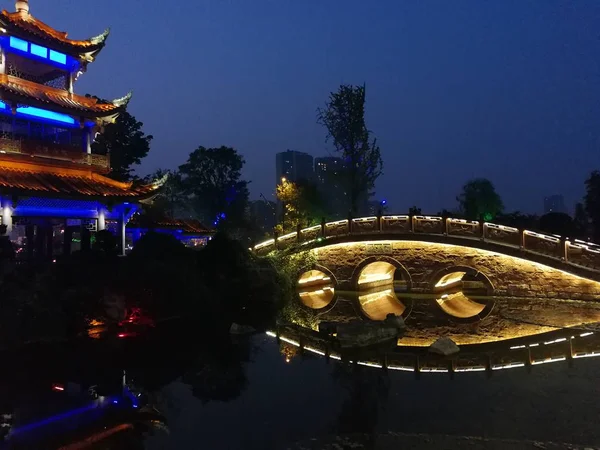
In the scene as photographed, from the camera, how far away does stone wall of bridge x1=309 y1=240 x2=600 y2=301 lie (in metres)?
18.3

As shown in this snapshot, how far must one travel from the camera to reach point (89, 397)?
874 cm

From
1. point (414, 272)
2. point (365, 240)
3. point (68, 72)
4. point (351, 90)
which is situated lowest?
point (414, 272)

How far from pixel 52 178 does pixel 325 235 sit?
1244cm

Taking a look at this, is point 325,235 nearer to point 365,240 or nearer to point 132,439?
point 365,240

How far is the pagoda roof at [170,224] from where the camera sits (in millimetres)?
23906

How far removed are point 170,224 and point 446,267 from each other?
14938mm

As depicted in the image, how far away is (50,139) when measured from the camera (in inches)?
722

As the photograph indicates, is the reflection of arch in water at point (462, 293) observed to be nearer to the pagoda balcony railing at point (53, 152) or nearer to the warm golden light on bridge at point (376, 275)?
the warm golden light on bridge at point (376, 275)

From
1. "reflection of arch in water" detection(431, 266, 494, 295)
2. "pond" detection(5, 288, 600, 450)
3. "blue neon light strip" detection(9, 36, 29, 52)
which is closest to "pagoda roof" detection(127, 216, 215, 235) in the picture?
"blue neon light strip" detection(9, 36, 29, 52)

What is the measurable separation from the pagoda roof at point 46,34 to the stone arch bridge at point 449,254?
12015 millimetres

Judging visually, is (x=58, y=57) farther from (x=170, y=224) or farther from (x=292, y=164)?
(x=292, y=164)

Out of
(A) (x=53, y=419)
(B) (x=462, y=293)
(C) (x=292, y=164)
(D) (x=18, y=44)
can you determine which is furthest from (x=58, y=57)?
(C) (x=292, y=164)

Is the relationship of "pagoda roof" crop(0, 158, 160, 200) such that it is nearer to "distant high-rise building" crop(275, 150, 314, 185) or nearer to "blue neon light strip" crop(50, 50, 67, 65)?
"blue neon light strip" crop(50, 50, 67, 65)

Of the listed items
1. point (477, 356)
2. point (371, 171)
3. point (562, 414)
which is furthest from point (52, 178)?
point (371, 171)
